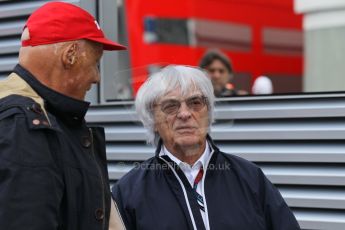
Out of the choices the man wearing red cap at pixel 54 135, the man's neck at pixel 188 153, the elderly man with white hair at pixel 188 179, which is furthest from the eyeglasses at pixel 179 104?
the man wearing red cap at pixel 54 135

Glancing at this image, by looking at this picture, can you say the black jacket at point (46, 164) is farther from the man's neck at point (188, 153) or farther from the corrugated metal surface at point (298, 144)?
the corrugated metal surface at point (298, 144)

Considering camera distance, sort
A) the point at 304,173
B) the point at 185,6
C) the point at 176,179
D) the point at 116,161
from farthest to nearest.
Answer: the point at 185,6
the point at 116,161
the point at 304,173
the point at 176,179

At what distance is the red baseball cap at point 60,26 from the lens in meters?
1.95

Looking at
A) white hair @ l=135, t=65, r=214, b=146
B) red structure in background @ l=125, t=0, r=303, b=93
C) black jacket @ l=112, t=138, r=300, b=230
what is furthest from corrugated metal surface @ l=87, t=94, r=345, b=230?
red structure in background @ l=125, t=0, r=303, b=93

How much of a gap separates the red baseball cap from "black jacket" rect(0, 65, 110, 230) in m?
Answer: 0.11

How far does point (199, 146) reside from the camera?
8.74ft

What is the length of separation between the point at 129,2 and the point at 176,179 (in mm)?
4137

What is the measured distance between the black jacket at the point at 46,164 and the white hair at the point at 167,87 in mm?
685

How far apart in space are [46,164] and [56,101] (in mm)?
215

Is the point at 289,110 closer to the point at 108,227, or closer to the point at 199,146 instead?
the point at 199,146

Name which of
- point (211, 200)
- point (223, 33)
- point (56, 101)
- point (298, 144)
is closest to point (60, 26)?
point (56, 101)

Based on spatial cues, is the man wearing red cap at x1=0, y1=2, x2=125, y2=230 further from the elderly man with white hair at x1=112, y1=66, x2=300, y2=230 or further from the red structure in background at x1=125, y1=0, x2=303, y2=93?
the red structure in background at x1=125, y1=0, x2=303, y2=93

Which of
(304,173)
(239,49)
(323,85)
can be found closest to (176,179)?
(304,173)

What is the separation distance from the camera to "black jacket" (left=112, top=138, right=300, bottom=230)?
97.7 inches
